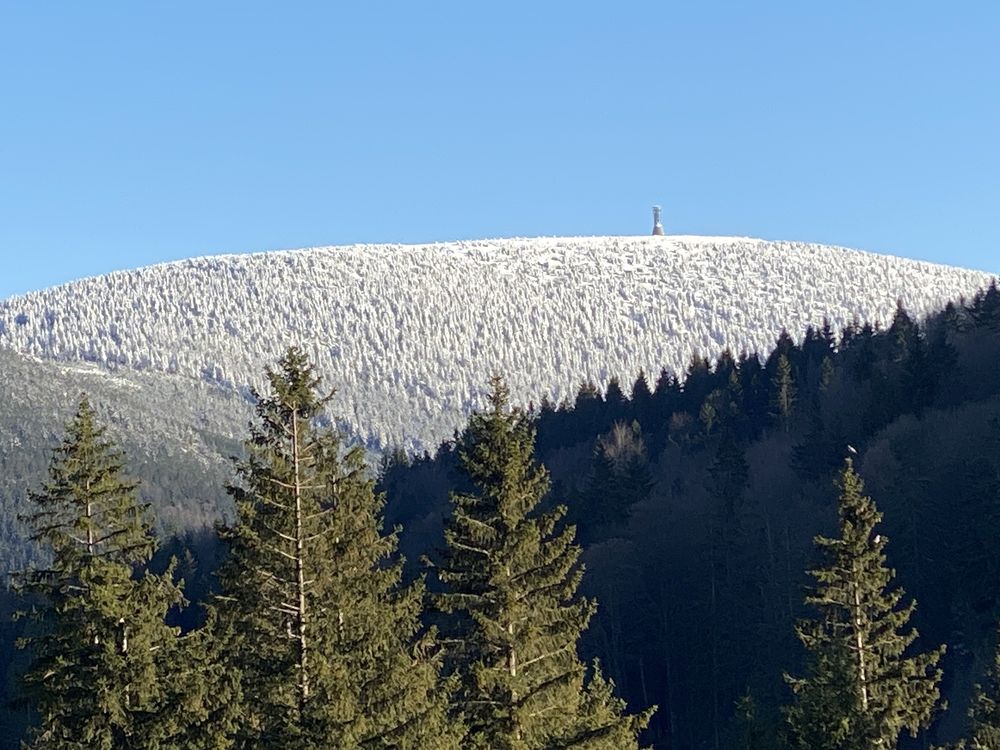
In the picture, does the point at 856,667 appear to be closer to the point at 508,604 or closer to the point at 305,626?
the point at 508,604

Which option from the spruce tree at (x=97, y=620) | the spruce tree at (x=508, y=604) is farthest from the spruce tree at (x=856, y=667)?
the spruce tree at (x=97, y=620)

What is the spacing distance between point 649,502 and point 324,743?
2979 inches

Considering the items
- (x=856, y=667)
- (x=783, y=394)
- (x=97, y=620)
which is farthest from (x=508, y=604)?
(x=783, y=394)

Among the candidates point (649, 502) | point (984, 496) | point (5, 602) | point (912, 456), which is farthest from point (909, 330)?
point (5, 602)

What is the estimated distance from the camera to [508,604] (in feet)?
80.0

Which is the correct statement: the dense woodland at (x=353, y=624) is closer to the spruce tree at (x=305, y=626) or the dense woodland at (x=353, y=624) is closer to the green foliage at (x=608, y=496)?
the spruce tree at (x=305, y=626)

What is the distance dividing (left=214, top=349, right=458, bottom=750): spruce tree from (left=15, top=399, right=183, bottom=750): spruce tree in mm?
1200

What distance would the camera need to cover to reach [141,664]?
71.6ft

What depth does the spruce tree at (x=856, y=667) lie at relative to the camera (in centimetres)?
2888

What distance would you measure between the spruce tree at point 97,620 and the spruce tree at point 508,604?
4.37 m

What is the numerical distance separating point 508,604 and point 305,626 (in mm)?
4177

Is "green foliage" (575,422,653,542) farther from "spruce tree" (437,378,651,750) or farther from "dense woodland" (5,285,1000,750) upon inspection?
"spruce tree" (437,378,651,750)

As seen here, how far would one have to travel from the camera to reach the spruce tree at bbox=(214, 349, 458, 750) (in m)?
20.4

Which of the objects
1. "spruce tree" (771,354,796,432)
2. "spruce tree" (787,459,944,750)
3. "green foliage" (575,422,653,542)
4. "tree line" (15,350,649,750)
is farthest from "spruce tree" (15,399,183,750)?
"spruce tree" (771,354,796,432)
